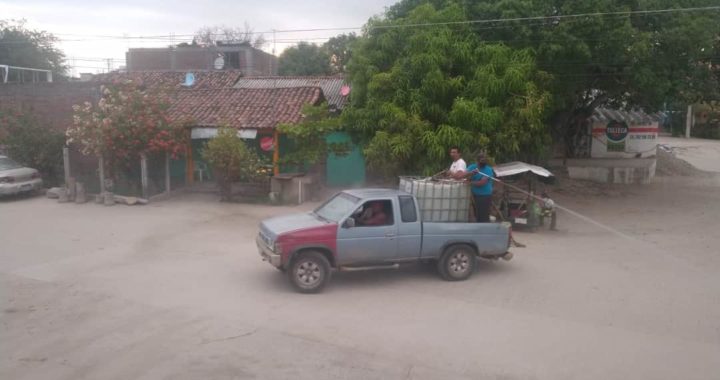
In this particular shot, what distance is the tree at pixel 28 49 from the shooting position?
38.1 m

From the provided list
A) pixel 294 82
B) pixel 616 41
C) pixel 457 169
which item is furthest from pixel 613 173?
pixel 294 82

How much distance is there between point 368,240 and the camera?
9.55 metres

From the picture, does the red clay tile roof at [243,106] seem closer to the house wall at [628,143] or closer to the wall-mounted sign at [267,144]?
the wall-mounted sign at [267,144]

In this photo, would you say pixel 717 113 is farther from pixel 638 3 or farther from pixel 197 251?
pixel 197 251

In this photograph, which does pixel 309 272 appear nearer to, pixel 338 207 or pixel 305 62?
pixel 338 207

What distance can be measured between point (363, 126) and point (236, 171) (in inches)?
166

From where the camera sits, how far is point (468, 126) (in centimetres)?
1551

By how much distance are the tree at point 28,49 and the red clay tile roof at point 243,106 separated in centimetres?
2101

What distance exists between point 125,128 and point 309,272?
10.6 meters

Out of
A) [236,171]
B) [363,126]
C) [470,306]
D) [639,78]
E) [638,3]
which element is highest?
[638,3]

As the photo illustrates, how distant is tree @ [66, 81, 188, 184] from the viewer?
17375mm

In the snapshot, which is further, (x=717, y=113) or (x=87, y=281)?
→ (x=717, y=113)

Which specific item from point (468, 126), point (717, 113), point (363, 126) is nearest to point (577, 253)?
point (468, 126)

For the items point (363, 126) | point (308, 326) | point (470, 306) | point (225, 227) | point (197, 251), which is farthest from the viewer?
point (363, 126)
